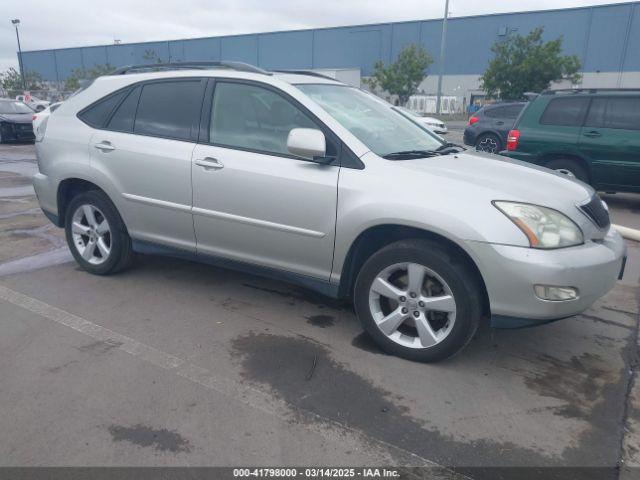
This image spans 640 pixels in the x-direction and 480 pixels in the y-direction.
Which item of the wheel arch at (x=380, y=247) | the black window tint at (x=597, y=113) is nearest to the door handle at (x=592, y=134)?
the black window tint at (x=597, y=113)

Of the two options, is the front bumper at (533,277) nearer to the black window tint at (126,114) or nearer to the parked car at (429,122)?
the parked car at (429,122)

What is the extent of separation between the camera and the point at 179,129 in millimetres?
4102

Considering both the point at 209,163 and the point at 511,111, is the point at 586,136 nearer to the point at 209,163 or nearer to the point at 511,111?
the point at 209,163

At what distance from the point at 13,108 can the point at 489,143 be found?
14.9 metres

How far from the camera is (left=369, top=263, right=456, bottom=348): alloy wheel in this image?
318cm

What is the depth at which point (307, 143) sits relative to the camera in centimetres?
331

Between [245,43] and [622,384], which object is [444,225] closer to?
[622,384]

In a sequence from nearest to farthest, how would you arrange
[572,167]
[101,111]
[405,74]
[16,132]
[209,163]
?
[209,163] → [101,111] → [572,167] → [16,132] → [405,74]

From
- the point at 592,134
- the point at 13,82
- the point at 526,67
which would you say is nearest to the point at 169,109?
the point at 592,134

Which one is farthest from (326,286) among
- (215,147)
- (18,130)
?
(18,130)

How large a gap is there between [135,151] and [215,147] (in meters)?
0.79

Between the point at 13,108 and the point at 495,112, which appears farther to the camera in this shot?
the point at 13,108

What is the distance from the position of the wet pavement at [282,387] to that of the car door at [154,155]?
625 mm

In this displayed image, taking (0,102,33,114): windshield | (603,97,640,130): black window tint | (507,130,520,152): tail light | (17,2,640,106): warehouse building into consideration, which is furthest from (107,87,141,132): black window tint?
(17,2,640,106): warehouse building
